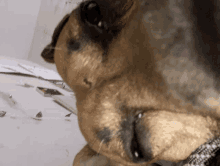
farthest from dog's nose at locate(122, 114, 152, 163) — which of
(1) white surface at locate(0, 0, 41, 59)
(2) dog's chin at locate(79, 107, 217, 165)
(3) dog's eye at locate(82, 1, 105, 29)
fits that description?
(1) white surface at locate(0, 0, 41, 59)

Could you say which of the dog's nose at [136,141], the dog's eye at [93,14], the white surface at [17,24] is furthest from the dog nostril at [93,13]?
the white surface at [17,24]

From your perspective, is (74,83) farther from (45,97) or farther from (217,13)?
(45,97)

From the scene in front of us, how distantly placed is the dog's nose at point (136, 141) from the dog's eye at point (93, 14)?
0.33 feet

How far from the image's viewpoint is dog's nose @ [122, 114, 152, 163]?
0.20 metres

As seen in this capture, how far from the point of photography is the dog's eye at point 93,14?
0.18 meters

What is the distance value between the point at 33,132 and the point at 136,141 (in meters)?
0.30

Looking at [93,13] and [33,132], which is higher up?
[93,13]

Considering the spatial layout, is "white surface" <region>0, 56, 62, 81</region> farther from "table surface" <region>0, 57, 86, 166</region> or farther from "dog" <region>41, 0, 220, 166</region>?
"dog" <region>41, 0, 220, 166</region>

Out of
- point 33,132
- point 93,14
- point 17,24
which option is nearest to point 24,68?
point 17,24

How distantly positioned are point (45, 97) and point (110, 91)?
50 centimetres

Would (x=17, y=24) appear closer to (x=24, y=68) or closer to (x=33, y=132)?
(x=24, y=68)

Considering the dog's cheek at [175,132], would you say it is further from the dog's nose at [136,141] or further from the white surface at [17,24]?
the white surface at [17,24]

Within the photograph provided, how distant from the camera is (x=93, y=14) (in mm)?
181

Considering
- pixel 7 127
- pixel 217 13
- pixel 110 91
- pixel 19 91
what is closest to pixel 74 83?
pixel 110 91
